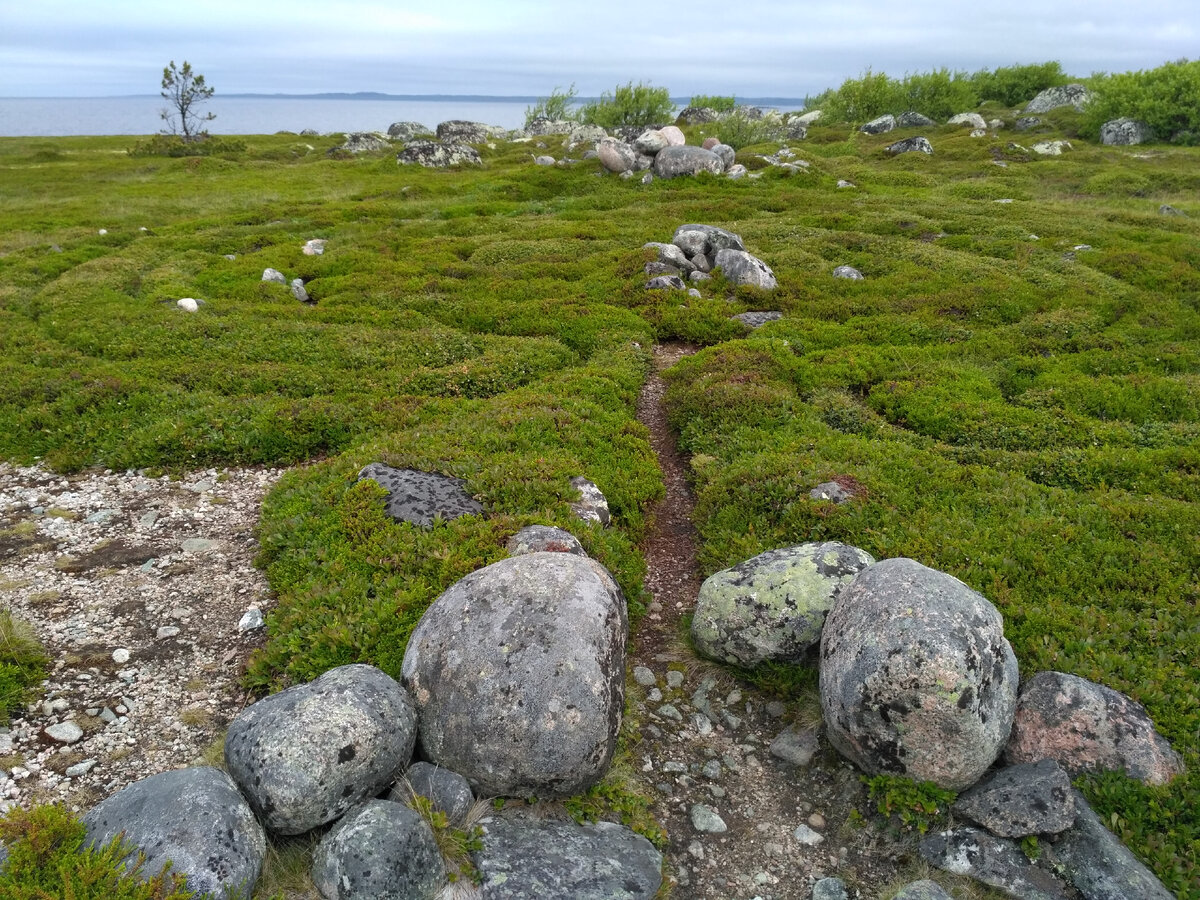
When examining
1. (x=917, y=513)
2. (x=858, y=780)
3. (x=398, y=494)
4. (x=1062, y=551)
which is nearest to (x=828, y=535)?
(x=917, y=513)

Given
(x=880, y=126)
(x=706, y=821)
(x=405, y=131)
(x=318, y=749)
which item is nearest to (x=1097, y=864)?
(x=706, y=821)

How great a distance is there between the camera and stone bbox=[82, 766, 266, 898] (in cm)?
701

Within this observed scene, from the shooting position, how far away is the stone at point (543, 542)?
39.0 ft

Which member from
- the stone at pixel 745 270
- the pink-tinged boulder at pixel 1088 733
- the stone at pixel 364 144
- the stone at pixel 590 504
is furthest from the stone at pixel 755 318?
the stone at pixel 364 144

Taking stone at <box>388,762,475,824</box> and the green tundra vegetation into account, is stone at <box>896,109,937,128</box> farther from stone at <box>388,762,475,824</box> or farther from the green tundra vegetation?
stone at <box>388,762,475,824</box>

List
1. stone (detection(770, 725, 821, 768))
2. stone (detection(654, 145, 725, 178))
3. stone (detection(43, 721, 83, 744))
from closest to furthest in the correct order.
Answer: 1. stone (detection(43, 721, 83, 744))
2. stone (detection(770, 725, 821, 768))
3. stone (detection(654, 145, 725, 178))

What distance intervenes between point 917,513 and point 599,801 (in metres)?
8.32

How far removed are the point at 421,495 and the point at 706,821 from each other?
760 cm

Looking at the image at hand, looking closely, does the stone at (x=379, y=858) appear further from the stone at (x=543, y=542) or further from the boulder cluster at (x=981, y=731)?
the boulder cluster at (x=981, y=731)

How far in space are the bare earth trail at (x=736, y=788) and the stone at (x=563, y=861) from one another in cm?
52

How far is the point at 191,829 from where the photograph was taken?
7.20 m

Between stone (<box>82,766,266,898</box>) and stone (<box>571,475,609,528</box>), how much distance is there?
744cm

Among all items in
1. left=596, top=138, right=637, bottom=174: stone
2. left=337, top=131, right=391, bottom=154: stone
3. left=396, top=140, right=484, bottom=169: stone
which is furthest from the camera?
left=337, top=131, right=391, bottom=154: stone

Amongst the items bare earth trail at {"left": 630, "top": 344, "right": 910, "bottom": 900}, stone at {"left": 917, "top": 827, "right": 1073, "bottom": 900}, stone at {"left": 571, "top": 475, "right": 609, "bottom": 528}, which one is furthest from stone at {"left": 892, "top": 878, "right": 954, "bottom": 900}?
stone at {"left": 571, "top": 475, "right": 609, "bottom": 528}
